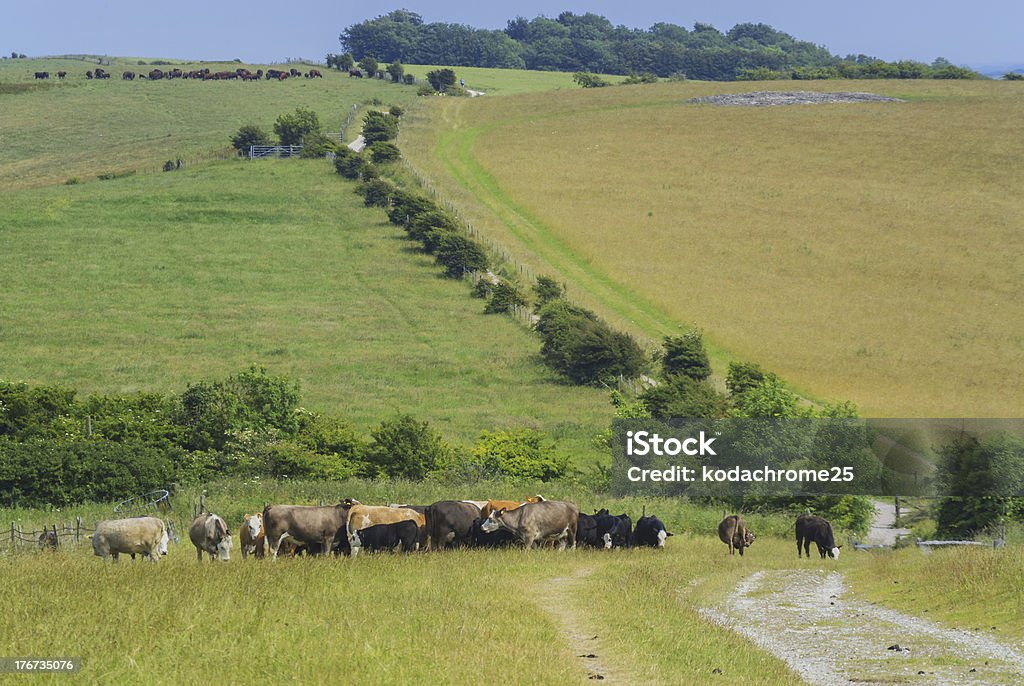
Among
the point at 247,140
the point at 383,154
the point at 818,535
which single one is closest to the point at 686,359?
the point at 818,535

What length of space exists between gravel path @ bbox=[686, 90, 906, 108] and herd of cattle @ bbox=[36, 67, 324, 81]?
6287 centimetres

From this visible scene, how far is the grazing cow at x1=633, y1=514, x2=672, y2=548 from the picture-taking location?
3055cm

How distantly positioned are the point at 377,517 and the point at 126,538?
545 cm

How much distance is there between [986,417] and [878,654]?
4152 centimetres

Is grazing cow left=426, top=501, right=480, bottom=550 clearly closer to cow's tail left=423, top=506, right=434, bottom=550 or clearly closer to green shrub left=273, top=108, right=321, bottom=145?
cow's tail left=423, top=506, right=434, bottom=550

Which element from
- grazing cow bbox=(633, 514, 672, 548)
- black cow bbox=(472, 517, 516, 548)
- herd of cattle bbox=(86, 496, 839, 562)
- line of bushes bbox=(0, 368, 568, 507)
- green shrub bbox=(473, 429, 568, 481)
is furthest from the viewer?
green shrub bbox=(473, 429, 568, 481)

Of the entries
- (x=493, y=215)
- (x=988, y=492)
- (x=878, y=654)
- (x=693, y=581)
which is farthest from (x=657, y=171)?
(x=878, y=654)

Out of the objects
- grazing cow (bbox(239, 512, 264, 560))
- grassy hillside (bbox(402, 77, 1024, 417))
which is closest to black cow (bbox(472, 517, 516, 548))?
grazing cow (bbox(239, 512, 264, 560))

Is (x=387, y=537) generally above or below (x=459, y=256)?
below

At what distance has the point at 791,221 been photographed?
9181cm

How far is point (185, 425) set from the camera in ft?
149

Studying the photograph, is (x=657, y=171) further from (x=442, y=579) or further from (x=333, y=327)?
(x=442, y=579)

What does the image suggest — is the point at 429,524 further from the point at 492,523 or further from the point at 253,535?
the point at 253,535

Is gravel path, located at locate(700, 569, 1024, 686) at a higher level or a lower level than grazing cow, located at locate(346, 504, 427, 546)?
higher
